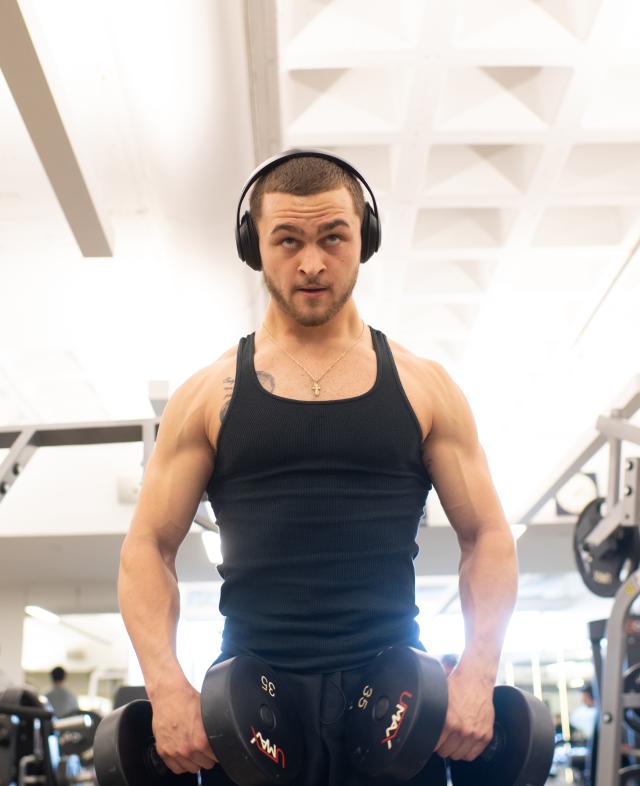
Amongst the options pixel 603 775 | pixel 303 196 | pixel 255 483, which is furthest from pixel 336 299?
pixel 603 775

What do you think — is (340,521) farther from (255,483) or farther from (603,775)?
(603,775)

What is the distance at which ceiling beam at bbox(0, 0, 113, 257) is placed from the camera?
2.84 metres

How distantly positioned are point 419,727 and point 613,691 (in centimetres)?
261

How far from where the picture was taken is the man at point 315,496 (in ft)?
3.70

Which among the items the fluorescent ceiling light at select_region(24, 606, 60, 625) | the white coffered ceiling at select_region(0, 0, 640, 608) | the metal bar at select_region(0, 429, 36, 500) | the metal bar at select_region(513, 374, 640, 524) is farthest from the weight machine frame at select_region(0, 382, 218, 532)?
the fluorescent ceiling light at select_region(24, 606, 60, 625)

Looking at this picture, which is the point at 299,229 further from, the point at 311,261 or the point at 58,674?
the point at 58,674

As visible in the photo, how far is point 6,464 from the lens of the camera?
3.69 m

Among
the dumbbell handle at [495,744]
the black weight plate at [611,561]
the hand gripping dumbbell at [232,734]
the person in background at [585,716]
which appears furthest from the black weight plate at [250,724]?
the person in background at [585,716]

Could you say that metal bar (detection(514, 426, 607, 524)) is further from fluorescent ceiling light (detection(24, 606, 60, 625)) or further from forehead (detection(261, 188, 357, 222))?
fluorescent ceiling light (detection(24, 606, 60, 625))

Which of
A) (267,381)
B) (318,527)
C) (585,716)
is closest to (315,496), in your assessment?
(318,527)

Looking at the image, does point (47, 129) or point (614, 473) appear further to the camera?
point (614, 473)

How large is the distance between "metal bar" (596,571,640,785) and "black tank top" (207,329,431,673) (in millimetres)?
2419

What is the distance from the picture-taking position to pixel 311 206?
48.0 inches

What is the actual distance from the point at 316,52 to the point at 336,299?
10.2 ft
